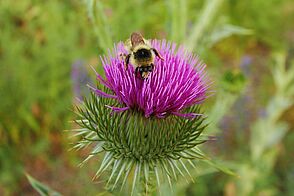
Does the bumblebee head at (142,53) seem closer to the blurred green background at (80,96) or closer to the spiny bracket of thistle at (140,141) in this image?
the spiny bracket of thistle at (140,141)

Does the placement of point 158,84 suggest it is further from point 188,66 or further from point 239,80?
point 239,80

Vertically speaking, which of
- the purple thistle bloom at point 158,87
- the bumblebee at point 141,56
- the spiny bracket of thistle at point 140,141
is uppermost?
the bumblebee at point 141,56

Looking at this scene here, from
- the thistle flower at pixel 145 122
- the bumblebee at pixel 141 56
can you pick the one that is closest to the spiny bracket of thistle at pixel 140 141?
the thistle flower at pixel 145 122

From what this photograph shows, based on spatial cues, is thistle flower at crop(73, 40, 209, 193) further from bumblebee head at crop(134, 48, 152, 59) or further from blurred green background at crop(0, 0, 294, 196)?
blurred green background at crop(0, 0, 294, 196)

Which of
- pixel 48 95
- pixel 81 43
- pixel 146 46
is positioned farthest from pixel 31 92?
pixel 146 46

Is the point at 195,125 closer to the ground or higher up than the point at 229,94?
closer to the ground

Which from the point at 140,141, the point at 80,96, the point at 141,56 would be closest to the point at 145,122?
the point at 140,141

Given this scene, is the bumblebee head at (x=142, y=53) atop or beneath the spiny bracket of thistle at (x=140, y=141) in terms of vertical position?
atop
